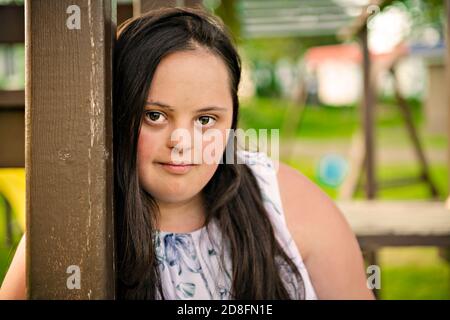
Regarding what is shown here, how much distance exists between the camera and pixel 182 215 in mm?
1561

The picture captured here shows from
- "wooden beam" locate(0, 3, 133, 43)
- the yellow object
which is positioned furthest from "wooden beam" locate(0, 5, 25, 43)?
the yellow object

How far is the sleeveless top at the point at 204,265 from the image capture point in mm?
1510

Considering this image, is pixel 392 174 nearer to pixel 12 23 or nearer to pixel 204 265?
pixel 12 23

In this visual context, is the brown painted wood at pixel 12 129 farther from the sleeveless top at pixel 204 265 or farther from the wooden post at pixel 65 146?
the wooden post at pixel 65 146

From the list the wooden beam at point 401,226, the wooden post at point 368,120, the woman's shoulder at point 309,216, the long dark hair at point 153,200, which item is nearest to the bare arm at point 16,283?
the long dark hair at point 153,200

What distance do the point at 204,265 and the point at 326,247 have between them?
32 centimetres

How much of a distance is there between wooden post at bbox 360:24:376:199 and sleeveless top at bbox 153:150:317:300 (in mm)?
2672

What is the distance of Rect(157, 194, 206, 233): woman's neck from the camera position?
153 cm

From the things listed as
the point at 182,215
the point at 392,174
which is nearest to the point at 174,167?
the point at 182,215

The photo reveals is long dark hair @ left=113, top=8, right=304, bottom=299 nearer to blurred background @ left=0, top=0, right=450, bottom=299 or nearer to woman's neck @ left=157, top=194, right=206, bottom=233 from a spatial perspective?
woman's neck @ left=157, top=194, right=206, bottom=233

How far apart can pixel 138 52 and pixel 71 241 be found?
44cm

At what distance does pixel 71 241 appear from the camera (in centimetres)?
113

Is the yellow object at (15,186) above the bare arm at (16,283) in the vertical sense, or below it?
above
